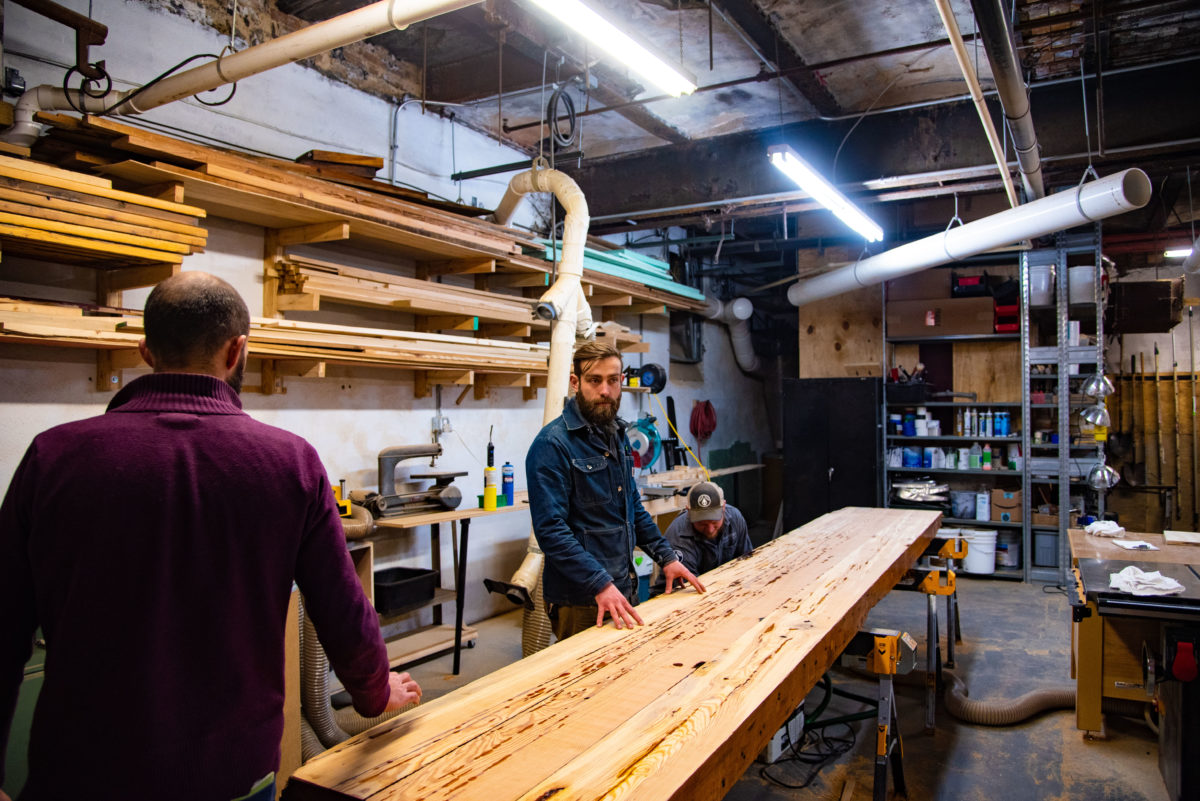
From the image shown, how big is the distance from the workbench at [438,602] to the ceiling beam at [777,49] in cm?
297

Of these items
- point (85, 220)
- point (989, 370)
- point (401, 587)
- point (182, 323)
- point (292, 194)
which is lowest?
point (401, 587)

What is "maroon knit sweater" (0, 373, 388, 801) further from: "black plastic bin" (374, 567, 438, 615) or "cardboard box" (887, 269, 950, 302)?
"cardboard box" (887, 269, 950, 302)

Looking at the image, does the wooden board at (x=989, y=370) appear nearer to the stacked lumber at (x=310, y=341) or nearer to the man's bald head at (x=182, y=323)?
the stacked lumber at (x=310, y=341)

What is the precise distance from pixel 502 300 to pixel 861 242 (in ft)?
14.5

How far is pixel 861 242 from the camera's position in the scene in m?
7.61

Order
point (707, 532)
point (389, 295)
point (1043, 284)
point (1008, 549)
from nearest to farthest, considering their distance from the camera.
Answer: point (707, 532) → point (389, 295) → point (1043, 284) → point (1008, 549)

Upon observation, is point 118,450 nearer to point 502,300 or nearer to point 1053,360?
point 502,300

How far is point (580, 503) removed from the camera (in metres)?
2.50

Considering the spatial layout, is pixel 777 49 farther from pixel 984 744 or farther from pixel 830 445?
pixel 830 445

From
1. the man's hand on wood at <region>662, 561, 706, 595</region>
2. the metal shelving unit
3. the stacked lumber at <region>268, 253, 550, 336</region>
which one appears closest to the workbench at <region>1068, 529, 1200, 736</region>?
the man's hand on wood at <region>662, 561, 706, 595</region>

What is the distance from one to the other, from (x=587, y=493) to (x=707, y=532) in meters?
1.01

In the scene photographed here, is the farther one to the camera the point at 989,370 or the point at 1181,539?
the point at 989,370

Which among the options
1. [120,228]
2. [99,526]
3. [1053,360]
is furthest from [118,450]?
[1053,360]

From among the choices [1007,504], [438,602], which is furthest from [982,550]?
[438,602]
